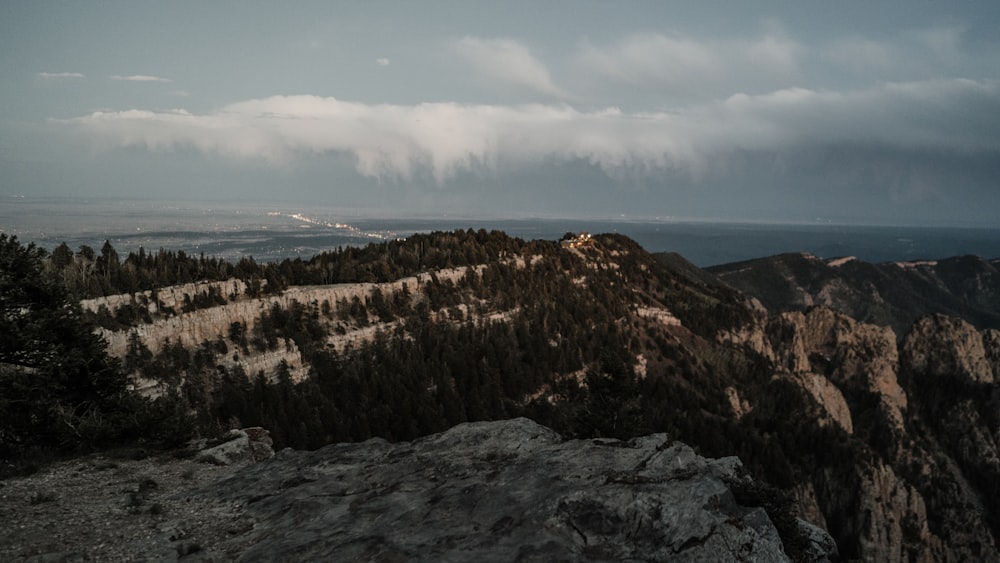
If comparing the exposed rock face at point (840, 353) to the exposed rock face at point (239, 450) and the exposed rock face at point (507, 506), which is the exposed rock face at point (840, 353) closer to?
the exposed rock face at point (507, 506)

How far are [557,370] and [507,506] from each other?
238 ft

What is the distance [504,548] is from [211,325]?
6523 cm

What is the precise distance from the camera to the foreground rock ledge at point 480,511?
1565 centimetres

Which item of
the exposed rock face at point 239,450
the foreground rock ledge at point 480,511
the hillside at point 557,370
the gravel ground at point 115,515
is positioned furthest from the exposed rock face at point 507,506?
the hillside at point 557,370

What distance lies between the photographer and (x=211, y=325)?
221 feet

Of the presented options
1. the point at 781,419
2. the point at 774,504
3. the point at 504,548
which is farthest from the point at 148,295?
the point at 781,419

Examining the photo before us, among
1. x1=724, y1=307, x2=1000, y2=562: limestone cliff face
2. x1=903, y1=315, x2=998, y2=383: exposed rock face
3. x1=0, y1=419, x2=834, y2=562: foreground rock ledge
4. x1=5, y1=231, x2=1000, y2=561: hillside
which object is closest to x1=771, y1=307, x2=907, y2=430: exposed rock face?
x1=724, y1=307, x2=1000, y2=562: limestone cliff face

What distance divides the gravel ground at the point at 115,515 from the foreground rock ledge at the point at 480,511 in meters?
0.10

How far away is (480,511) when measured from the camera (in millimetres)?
17766

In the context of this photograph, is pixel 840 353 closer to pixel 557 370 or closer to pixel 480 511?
pixel 557 370

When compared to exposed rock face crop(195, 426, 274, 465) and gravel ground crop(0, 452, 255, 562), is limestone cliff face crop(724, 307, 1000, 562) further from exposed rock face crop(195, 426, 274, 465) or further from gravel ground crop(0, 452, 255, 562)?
gravel ground crop(0, 452, 255, 562)

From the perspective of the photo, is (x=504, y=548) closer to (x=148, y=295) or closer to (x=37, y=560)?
(x=37, y=560)

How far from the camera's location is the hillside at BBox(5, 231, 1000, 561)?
200 ft

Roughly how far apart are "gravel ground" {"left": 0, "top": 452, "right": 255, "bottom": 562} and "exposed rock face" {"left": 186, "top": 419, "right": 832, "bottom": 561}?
0.99 meters
